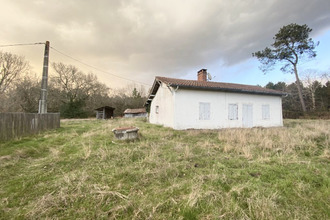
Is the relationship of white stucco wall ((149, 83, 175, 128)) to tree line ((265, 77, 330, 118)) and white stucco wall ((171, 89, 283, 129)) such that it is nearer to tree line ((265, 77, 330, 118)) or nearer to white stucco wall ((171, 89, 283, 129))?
white stucco wall ((171, 89, 283, 129))

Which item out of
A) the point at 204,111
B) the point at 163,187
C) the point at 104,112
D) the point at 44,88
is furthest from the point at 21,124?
the point at 104,112

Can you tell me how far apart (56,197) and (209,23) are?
42.1 feet

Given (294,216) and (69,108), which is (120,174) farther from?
(69,108)

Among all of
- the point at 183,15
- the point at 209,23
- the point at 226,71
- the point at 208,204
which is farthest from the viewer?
the point at 226,71

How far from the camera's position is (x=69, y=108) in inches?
1147

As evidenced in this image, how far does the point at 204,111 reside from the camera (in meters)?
10.6

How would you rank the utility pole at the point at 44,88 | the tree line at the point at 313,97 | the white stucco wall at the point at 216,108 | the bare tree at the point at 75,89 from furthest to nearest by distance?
the bare tree at the point at 75,89 < the tree line at the point at 313,97 < the white stucco wall at the point at 216,108 < the utility pole at the point at 44,88

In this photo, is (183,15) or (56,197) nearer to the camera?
(56,197)

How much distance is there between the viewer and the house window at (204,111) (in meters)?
10.5

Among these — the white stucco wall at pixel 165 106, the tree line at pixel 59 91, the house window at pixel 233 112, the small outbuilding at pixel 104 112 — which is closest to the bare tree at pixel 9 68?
the tree line at pixel 59 91

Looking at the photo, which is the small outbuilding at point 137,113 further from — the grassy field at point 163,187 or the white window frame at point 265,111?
the grassy field at point 163,187

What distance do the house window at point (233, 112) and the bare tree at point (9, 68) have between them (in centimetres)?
3116

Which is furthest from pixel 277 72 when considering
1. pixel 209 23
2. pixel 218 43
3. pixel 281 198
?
pixel 281 198

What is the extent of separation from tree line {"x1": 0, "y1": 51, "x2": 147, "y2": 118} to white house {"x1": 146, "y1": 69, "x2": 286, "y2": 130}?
20.9 meters
